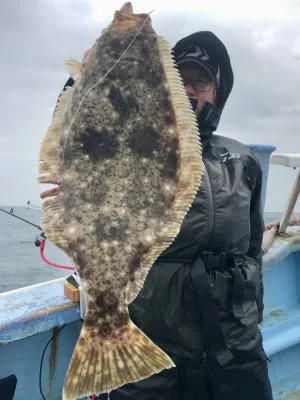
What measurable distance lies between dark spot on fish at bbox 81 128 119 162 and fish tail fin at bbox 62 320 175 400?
685mm

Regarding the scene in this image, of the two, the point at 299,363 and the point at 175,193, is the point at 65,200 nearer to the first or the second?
the point at 175,193

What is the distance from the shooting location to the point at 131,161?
1.60 meters

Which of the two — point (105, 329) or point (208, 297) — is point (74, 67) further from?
point (208, 297)

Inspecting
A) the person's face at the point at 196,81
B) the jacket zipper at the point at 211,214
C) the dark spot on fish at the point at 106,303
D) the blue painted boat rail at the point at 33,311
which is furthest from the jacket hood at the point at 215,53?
the blue painted boat rail at the point at 33,311

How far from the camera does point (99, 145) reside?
1605 millimetres

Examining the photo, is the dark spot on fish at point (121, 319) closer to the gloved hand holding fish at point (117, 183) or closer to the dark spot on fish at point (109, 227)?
the gloved hand holding fish at point (117, 183)

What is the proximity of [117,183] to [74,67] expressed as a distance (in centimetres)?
51

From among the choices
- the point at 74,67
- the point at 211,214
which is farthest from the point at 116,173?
the point at 211,214

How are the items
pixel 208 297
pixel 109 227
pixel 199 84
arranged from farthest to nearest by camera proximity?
pixel 199 84
pixel 208 297
pixel 109 227

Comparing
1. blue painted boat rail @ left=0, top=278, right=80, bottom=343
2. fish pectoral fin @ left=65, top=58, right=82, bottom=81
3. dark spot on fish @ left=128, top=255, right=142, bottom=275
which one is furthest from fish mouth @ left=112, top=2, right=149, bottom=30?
blue painted boat rail @ left=0, top=278, right=80, bottom=343

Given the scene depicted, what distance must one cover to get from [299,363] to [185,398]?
9.41 ft

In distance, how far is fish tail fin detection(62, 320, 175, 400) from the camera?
158 centimetres

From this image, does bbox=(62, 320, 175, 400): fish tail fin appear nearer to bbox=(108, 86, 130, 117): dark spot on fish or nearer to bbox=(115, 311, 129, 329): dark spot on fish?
bbox=(115, 311, 129, 329): dark spot on fish

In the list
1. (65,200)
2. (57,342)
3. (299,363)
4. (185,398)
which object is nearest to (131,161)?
(65,200)
